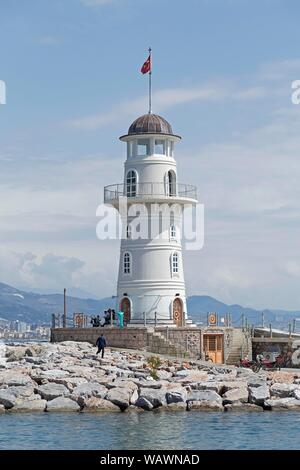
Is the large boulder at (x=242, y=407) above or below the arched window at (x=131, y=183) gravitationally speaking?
below

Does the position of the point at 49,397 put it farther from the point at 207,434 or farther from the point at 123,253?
the point at 123,253

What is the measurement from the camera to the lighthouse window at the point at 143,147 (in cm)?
4638

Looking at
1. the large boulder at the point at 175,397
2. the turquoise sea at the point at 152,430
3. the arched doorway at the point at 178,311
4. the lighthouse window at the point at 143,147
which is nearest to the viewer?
the turquoise sea at the point at 152,430

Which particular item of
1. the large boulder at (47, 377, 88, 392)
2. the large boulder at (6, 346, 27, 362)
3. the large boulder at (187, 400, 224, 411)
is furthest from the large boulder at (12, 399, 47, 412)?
the large boulder at (6, 346, 27, 362)

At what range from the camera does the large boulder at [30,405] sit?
29.8 metres

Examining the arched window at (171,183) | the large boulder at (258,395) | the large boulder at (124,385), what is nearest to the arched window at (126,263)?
the arched window at (171,183)

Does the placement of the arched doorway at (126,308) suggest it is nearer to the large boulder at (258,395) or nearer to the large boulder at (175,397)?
the large boulder at (258,395)

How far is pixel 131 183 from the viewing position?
4631 cm

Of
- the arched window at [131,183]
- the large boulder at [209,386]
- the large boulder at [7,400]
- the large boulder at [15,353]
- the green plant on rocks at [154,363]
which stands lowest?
the large boulder at [7,400]

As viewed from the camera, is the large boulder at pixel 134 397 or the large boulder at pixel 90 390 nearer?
the large boulder at pixel 134 397

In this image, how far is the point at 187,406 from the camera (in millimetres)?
30094

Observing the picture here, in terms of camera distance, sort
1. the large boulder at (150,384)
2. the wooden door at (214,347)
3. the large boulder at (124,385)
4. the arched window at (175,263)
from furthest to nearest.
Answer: the arched window at (175,263) → the wooden door at (214,347) → the large boulder at (150,384) → the large boulder at (124,385)
